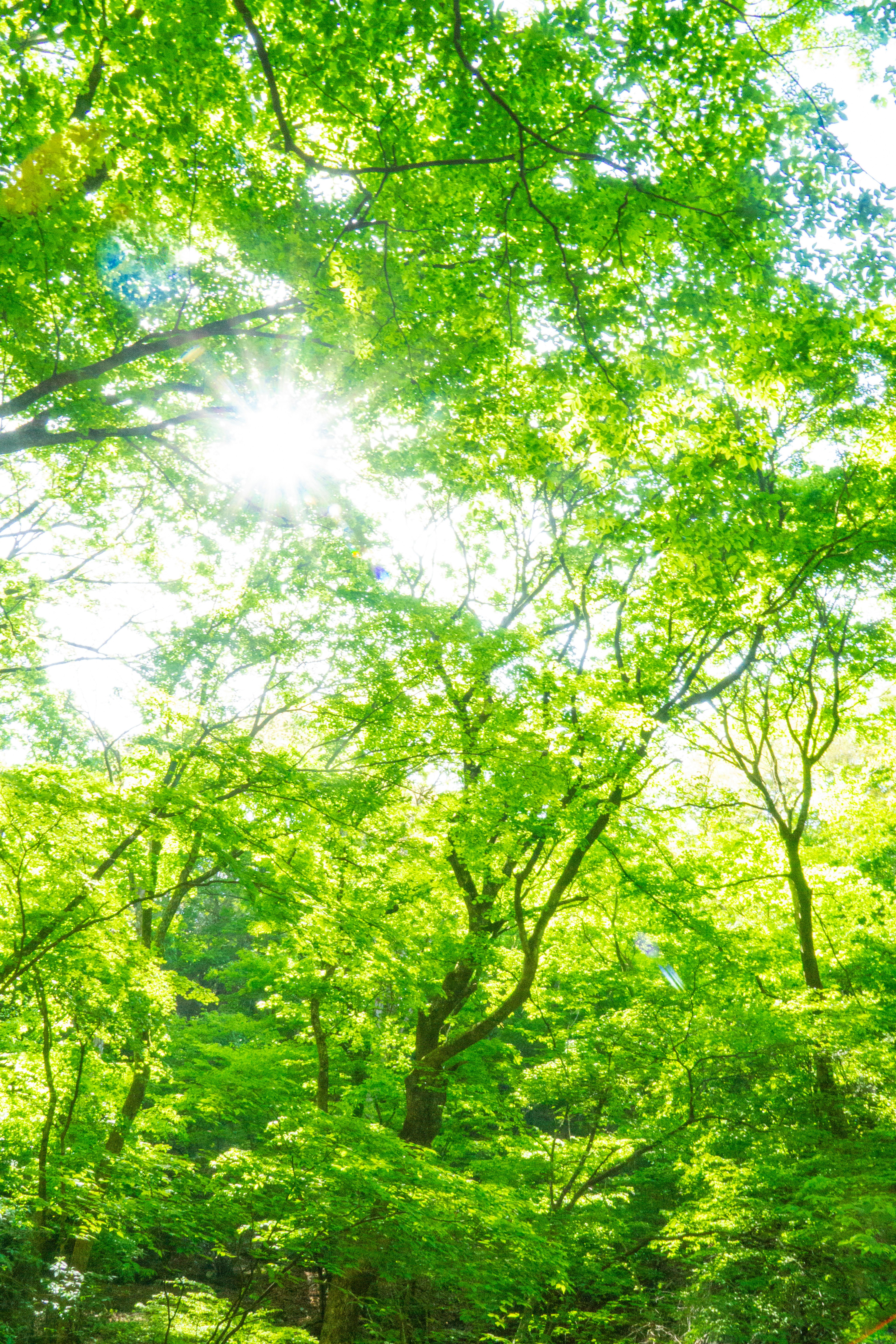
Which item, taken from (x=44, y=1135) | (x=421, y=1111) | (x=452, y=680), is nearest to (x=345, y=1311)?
(x=421, y=1111)

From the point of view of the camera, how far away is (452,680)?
885 centimetres

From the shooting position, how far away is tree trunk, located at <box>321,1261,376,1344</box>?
8273mm

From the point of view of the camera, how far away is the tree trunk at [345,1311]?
827 centimetres

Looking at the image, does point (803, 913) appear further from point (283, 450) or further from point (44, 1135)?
point (44, 1135)

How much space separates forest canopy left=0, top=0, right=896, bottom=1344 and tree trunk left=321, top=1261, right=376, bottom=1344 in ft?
0.18

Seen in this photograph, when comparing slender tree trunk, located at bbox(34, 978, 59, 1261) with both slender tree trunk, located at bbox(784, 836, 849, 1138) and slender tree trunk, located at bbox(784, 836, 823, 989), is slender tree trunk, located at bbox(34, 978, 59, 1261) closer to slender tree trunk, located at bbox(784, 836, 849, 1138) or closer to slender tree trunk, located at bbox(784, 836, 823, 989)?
slender tree trunk, located at bbox(784, 836, 849, 1138)

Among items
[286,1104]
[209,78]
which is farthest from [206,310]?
[286,1104]

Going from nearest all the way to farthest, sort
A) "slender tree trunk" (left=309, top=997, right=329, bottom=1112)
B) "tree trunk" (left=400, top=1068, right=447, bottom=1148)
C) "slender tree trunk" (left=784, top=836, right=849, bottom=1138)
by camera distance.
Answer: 1. "tree trunk" (left=400, top=1068, right=447, bottom=1148)
2. "slender tree trunk" (left=784, top=836, right=849, bottom=1138)
3. "slender tree trunk" (left=309, top=997, right=329, bottom=1112)

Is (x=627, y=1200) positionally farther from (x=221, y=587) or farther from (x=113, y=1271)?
(x=221, y=587)

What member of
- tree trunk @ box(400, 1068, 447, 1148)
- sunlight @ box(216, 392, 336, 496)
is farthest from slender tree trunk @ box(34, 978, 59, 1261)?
sunlight @ box(216, 392, 336, 496)

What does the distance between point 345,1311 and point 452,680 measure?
7.02m

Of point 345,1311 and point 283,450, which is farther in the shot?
point 345,1311

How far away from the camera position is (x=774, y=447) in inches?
406

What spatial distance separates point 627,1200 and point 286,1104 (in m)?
5.18
